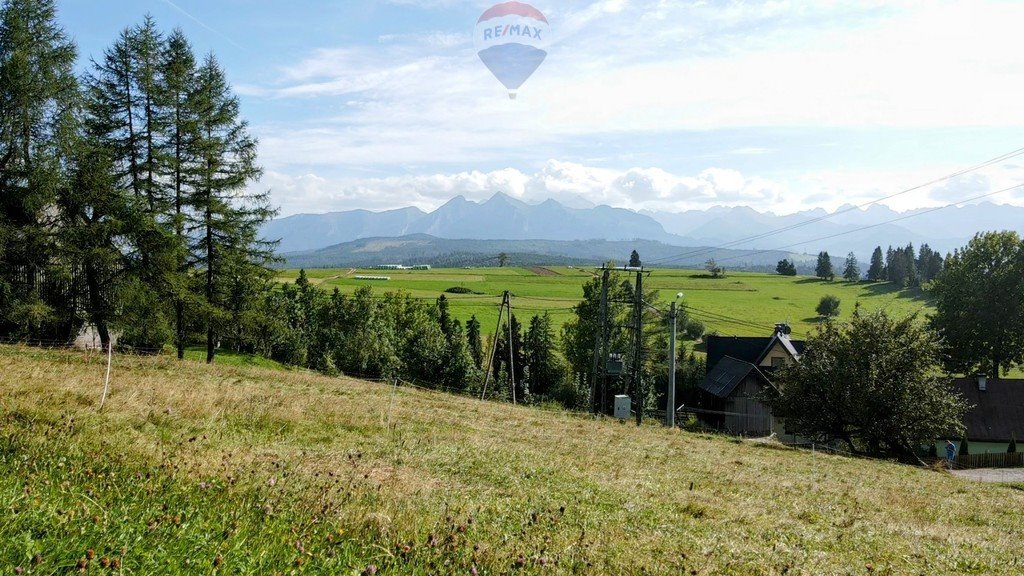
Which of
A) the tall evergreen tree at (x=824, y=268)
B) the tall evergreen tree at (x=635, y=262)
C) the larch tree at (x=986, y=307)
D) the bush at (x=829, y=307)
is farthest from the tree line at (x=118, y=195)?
the tall evergreen tree at (x=824, y=268)

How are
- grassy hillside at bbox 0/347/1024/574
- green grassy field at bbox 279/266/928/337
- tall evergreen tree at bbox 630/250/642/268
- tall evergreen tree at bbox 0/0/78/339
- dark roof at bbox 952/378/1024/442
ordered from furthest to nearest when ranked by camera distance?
green grassy field at bbox 279/266/928/337 → dark roof at bbox 952/378/1024/442 → tall evergreen tree at bbox 630/250/642/268 → tall evergreen tree at bbox 0/0/78/339 → grassy hillside at bbox 0/347/1024/574

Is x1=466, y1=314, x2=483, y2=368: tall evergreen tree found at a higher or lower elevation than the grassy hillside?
lower

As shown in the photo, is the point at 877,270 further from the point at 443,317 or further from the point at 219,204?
the point at 219,204

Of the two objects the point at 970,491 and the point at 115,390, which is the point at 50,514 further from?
the point at 970,491

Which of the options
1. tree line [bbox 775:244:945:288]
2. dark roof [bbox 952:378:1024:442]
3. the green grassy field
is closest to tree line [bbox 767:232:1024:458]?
dark roof [bbox 952:378:1024:442]

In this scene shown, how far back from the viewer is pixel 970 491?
2134 centimetres

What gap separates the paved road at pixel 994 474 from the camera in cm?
3278

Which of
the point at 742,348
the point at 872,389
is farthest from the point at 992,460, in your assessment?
the point at 742,348

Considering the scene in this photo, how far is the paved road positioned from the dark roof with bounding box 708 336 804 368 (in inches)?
804

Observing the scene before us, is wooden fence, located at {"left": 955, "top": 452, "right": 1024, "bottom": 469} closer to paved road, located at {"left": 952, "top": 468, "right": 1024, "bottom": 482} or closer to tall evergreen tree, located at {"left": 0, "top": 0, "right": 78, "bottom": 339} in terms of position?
paved road, located at {"left": 952, "top": 468, "right": 1024, "bottom": 482}

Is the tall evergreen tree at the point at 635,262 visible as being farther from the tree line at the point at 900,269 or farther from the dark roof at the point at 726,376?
the tree line at the point at 900,269

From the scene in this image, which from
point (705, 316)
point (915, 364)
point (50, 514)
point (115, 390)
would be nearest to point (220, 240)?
point (115, 390)

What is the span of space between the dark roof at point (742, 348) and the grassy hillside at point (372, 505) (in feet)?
160

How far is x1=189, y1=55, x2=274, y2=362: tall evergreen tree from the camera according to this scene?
30.4 metres
